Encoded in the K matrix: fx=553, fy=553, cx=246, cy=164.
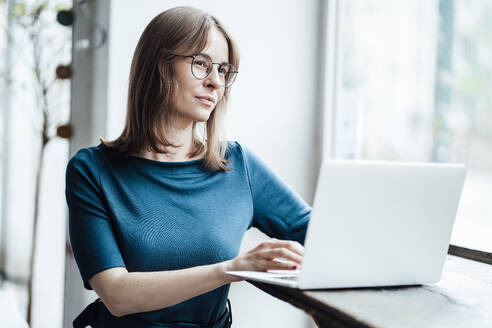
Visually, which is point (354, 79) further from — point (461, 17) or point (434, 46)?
point (461, 17)

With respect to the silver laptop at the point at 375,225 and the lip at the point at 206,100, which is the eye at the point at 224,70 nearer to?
the lip at the point at 206,100

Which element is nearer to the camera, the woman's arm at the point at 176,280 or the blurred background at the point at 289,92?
the woman's arm at the point at 176,280

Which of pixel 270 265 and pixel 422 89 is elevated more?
pixel 422 89

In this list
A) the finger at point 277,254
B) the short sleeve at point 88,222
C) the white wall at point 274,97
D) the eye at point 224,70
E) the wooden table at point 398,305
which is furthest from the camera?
the white wall at point 274,97

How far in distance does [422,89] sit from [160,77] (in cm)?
122

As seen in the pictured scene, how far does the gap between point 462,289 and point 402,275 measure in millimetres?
161

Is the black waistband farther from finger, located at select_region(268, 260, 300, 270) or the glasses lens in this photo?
the glasses lens

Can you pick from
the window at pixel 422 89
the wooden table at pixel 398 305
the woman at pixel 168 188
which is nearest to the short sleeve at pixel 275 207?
the woman at pixel 168 188

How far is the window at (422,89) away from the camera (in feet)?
6.52

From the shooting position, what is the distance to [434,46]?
2.15 m

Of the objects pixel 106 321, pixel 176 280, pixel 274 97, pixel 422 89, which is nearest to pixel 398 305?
pixel 176 280

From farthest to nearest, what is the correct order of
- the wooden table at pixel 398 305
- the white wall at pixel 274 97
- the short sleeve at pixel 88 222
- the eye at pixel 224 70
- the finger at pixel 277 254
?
the white wall at pixel 274 97
the eye at pixel 224 70
the short sleeve at pixel 88 222
the finger at pixel 277 254
the wooden table at pixel 398 305

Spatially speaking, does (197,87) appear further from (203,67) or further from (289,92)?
(289,92)

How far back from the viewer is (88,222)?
1.25 m
